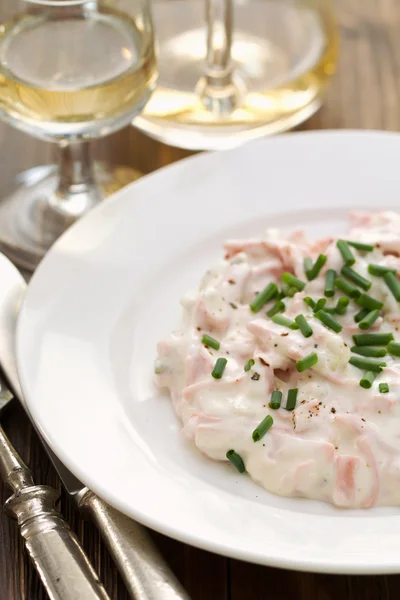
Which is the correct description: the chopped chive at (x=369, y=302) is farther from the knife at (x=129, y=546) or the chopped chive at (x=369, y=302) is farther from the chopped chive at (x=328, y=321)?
the knife at (x=129, y=546)

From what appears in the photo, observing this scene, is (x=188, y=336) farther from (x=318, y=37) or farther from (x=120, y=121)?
(x=318, y=37)

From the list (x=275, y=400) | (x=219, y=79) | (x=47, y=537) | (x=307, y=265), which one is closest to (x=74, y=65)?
(x=219, y=79)

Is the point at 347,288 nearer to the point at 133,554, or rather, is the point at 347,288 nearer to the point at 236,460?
the point at 236,460

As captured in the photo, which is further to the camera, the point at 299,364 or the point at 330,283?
the point at 330,283

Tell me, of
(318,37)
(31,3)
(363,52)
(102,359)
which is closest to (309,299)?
(102,359)

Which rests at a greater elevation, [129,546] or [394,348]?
[394,348]

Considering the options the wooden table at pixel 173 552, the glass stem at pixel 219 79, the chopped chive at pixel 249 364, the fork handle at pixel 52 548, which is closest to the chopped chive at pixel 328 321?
the chopped chive at pixel 249 364

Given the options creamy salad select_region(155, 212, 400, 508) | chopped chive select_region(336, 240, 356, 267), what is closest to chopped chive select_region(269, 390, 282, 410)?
creamy salad select_region(155, 212, 400, 508)
